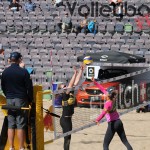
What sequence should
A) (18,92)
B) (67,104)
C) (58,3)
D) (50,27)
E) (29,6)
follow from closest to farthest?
(18,92) < (67,104) < (50,27) < (58,3) < (29,6)

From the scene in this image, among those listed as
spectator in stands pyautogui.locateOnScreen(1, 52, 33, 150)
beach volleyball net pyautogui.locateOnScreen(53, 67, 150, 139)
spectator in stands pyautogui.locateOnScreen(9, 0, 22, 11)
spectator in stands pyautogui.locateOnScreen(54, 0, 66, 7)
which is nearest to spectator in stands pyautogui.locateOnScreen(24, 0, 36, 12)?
spectator in stands pyautogui.locateOnScreen(9, 0, 22, 11)

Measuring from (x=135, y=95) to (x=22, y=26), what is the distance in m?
15.0

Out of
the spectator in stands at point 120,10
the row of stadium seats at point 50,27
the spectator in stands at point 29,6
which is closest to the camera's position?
the row of stadium seats at point 50,27

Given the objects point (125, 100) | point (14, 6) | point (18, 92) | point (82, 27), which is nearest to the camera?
point (18, 92)

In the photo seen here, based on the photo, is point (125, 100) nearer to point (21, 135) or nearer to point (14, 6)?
point (21, 135)

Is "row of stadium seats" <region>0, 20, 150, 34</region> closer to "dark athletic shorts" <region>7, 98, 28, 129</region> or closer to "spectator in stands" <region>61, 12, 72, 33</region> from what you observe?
"spectator in stands" <region>61, 12, 72, 33</region>

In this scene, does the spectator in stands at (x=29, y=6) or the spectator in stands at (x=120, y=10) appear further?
Result: the spectator in stands at (x=29, y=6)

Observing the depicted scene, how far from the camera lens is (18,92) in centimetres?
973

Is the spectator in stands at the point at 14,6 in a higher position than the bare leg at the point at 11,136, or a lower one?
higher

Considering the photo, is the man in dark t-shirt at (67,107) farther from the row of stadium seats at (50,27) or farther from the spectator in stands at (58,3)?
the spectator in stands at (58,3)

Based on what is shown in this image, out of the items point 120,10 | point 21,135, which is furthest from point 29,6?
point 21,135

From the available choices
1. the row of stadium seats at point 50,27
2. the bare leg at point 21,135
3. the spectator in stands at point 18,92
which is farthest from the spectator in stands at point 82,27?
the bare leg at point 21,135

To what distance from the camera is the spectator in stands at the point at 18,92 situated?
31.7ft

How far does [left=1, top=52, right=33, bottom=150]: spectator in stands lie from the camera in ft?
31.7
